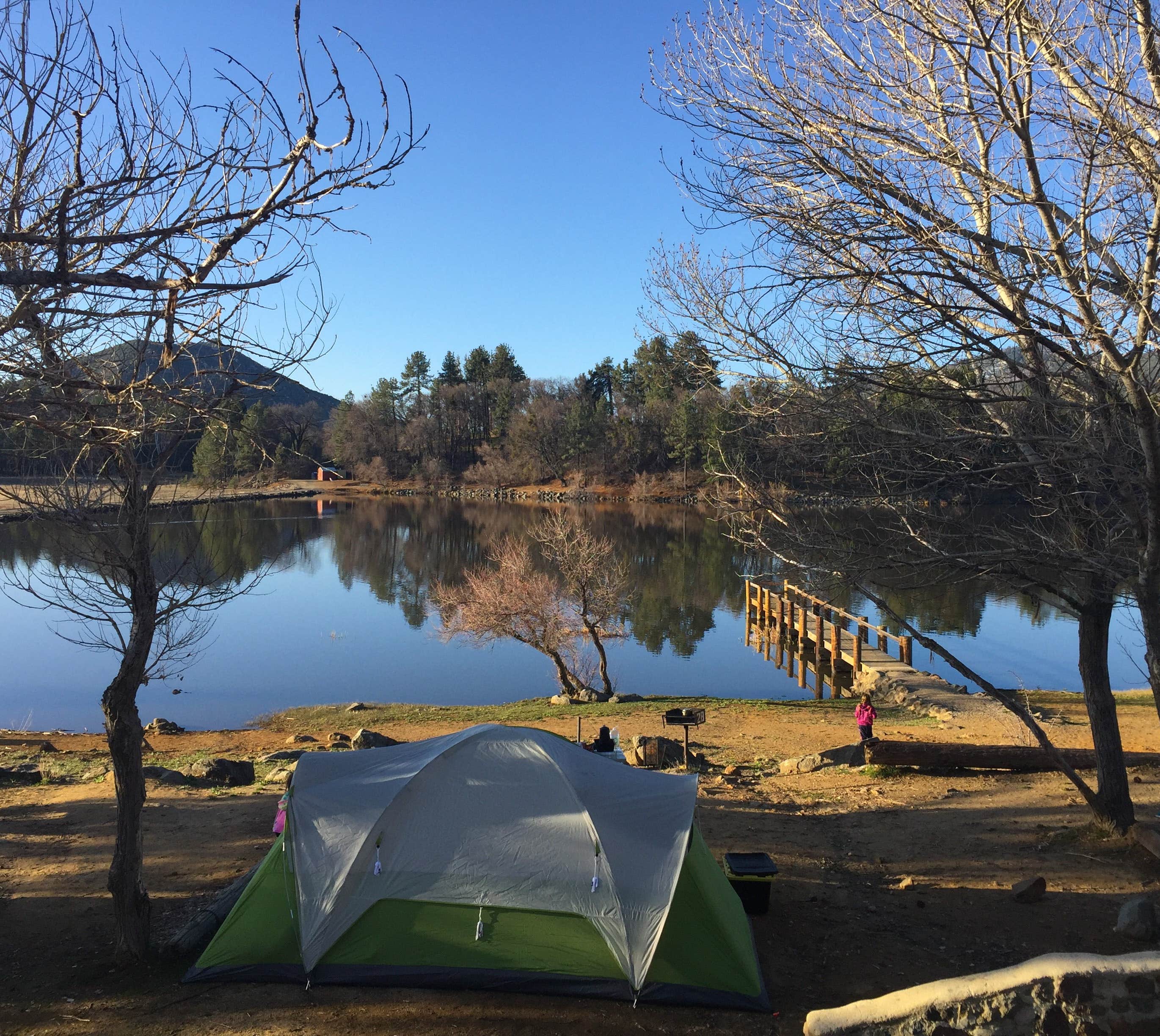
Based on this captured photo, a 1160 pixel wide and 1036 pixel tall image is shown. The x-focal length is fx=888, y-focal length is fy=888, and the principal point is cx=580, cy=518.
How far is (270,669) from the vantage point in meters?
25.2

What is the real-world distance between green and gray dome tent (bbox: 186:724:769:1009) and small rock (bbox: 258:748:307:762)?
22.7ft

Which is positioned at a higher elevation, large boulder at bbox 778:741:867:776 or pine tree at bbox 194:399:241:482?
Result: pine tree at bbox 194:399:241:482

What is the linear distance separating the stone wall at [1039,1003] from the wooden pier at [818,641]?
15.4 m

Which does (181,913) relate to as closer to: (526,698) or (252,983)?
(252,983)

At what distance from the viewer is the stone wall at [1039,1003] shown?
151 inches

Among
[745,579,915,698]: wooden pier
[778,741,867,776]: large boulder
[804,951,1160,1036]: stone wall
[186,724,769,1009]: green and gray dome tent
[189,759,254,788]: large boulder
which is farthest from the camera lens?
[745,579,915,698]: wooden pier

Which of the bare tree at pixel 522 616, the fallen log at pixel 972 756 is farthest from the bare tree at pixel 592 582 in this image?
the fallen log at pixel 972 756

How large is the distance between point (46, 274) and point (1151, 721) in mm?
16691

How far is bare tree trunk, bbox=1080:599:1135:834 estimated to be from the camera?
6.93 m

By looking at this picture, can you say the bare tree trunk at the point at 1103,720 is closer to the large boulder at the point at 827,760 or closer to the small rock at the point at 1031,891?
the small rock at the point at 1031,891

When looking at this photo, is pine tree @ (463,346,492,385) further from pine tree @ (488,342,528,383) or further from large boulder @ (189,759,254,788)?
large boulder @ (189,759,254,788)

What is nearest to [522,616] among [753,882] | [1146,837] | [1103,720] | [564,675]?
[564,675]

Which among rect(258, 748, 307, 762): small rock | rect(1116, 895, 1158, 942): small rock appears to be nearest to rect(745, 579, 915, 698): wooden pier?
A: rect(258, 748, 307, 762): small rock

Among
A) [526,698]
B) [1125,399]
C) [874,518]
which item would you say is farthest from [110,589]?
[526,698]
